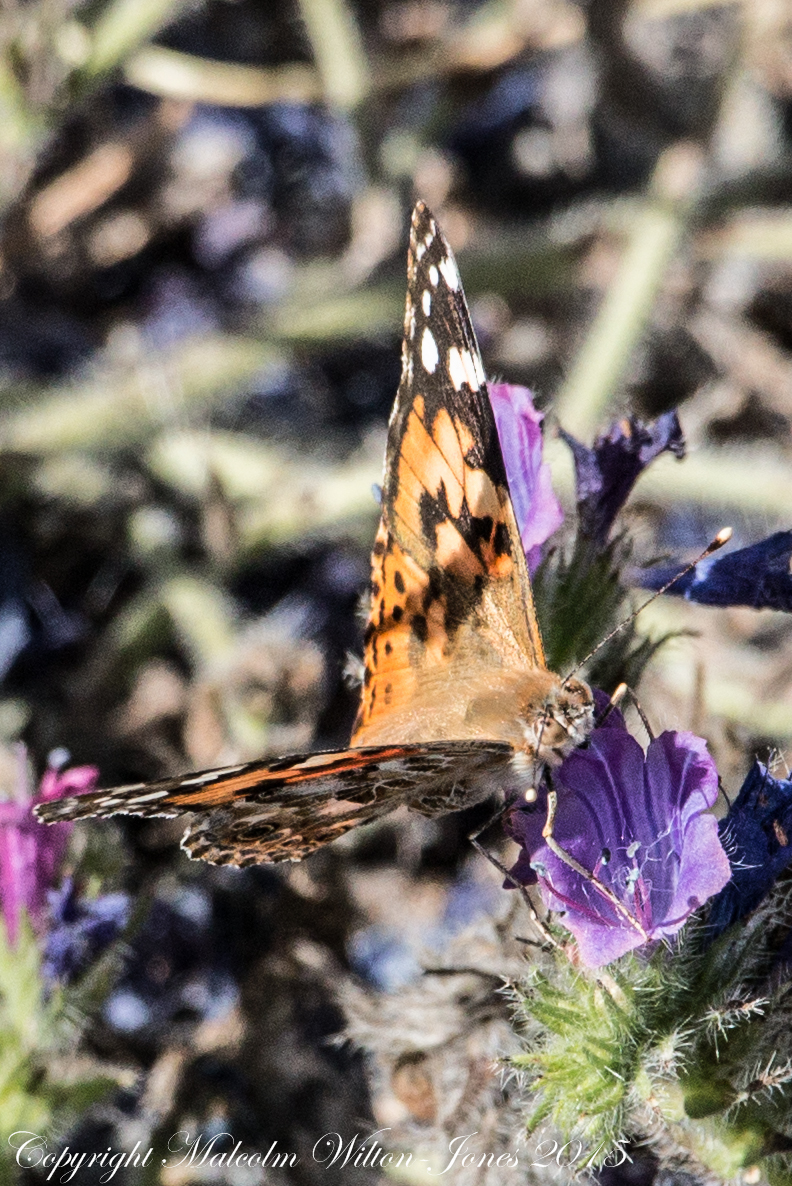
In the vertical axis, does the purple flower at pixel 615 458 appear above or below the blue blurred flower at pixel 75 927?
above

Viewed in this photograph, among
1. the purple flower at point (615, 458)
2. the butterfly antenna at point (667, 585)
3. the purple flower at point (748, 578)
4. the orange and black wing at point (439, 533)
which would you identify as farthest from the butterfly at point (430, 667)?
the purple flower at point (748, 578)

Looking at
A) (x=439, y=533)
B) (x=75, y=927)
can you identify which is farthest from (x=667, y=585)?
(x=75, y=927)

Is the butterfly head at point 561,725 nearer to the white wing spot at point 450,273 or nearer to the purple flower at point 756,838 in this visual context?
the purple flower at point 756,838

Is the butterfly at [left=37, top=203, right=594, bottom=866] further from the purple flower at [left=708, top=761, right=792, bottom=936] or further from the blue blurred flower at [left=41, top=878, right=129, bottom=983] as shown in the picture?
the blue blurred flower at [left=41, top=878, right=129, bottom=983]

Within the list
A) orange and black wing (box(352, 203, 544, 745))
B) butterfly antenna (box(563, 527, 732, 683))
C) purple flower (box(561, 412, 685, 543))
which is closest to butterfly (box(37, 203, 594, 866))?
→ orange and black wing (box(352, 203, 544, 745))

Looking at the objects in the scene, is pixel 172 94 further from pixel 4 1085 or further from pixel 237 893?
pixel 4 1085

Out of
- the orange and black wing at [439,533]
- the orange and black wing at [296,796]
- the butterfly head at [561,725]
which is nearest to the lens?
the orange and black wing at [296,796]

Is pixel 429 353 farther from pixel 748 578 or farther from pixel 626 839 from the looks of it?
pixel 626 839
